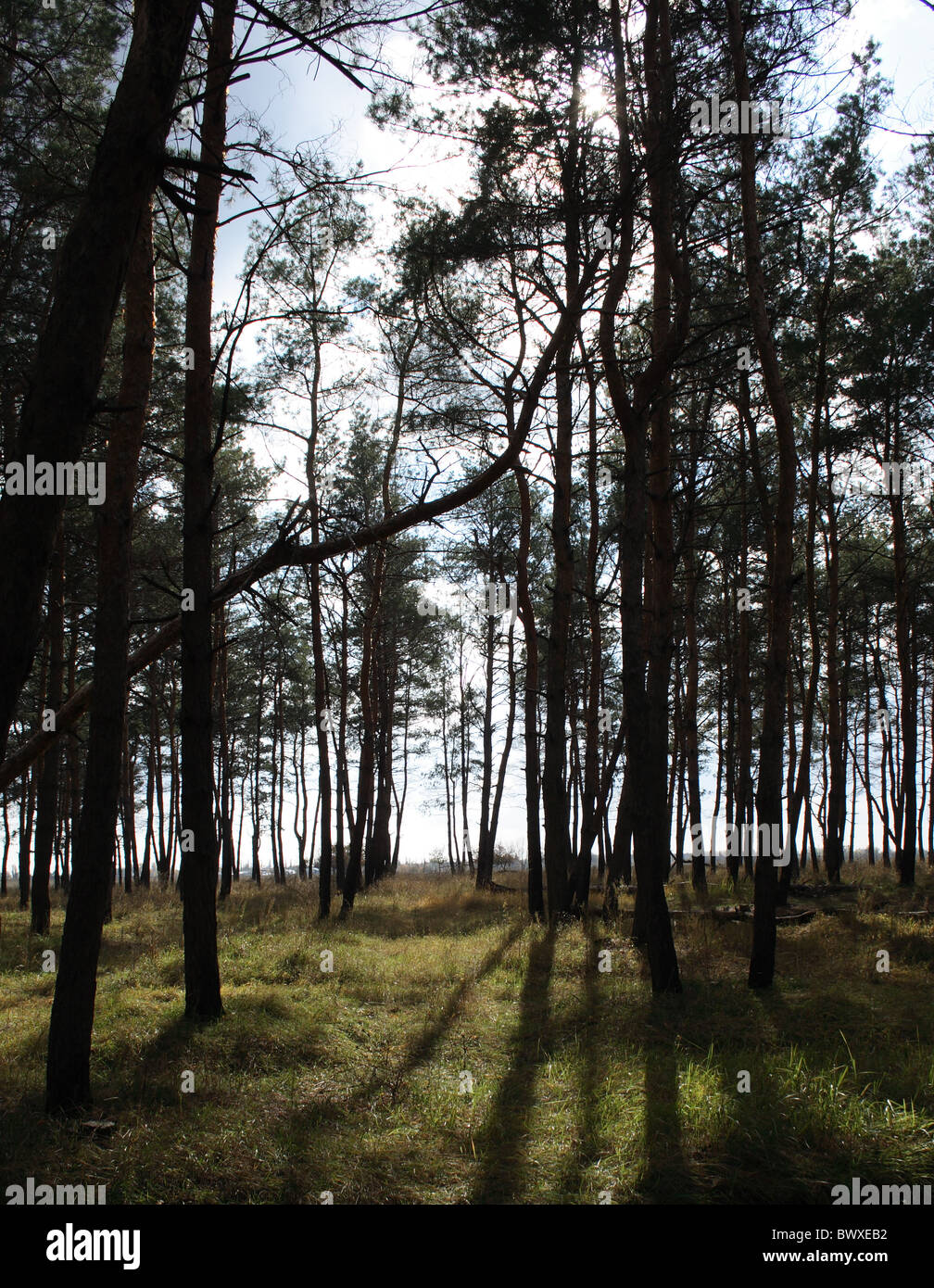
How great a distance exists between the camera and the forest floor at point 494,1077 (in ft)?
13.1

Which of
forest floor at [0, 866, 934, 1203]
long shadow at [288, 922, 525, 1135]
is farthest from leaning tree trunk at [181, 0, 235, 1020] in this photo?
long shadow at [288, 922, 525, 1135]

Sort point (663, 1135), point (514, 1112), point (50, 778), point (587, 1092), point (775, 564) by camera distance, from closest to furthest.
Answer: point (663, 1135) < point (514, 1112) < point (587, 1092) < point (775, 564) < point (50, 778)

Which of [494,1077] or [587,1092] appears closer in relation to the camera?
[587,1092]

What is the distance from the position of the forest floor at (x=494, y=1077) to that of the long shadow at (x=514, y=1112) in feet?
→ 0.06

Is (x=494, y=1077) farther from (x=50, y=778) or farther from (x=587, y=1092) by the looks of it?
(x=50, y=778)

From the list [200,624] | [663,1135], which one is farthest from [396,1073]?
[200,624]

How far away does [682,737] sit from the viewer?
2081 cm

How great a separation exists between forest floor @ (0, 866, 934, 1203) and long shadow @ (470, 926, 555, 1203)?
0.02m

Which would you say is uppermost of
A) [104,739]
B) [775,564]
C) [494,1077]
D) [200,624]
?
[775,564]

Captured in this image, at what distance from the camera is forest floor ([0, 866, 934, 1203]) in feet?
13.1

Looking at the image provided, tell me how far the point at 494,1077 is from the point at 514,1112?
2.49 feet

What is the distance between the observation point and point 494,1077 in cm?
564
